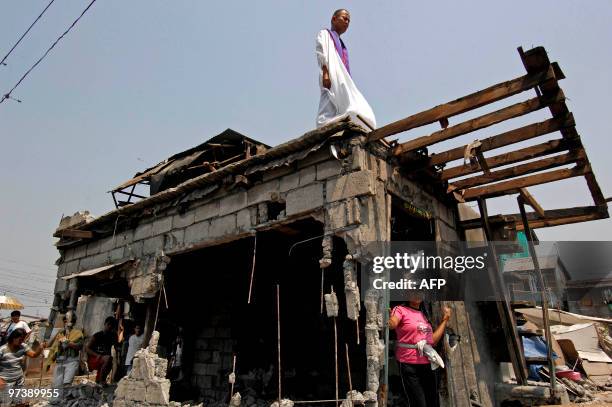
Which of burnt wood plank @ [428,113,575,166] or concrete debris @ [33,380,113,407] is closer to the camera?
burnt wood plank @ [428,113,575,166]

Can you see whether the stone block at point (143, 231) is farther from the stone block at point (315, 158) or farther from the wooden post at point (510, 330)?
the wooden post at point (510, 330)

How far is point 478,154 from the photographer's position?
4.55 m

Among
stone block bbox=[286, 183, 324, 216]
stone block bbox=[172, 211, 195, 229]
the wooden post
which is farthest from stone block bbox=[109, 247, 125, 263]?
the wooden post

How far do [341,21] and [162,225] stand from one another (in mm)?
4419

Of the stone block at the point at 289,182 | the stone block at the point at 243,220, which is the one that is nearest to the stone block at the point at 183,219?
the stone block at the point at 243,220

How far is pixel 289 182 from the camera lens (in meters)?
5.23

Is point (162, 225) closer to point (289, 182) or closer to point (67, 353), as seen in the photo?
point (289, 182)

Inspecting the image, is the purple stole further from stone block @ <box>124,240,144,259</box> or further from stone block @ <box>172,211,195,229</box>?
stone block @ <box>124,240,144,259</box>

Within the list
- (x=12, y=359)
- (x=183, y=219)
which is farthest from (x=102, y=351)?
(x=183, y=219)

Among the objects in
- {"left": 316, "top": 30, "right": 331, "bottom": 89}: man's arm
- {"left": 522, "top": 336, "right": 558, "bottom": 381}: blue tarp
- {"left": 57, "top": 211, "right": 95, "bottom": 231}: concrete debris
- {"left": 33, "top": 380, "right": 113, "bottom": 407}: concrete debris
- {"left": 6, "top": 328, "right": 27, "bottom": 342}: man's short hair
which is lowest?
{"left": 33, "top": 380, "right": 113, "bottom": 407}: concrete debris

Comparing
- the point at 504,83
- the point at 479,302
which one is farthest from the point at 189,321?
the point at 504,83

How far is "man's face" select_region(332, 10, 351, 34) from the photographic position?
5430mm

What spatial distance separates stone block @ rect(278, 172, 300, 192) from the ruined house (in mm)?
16
